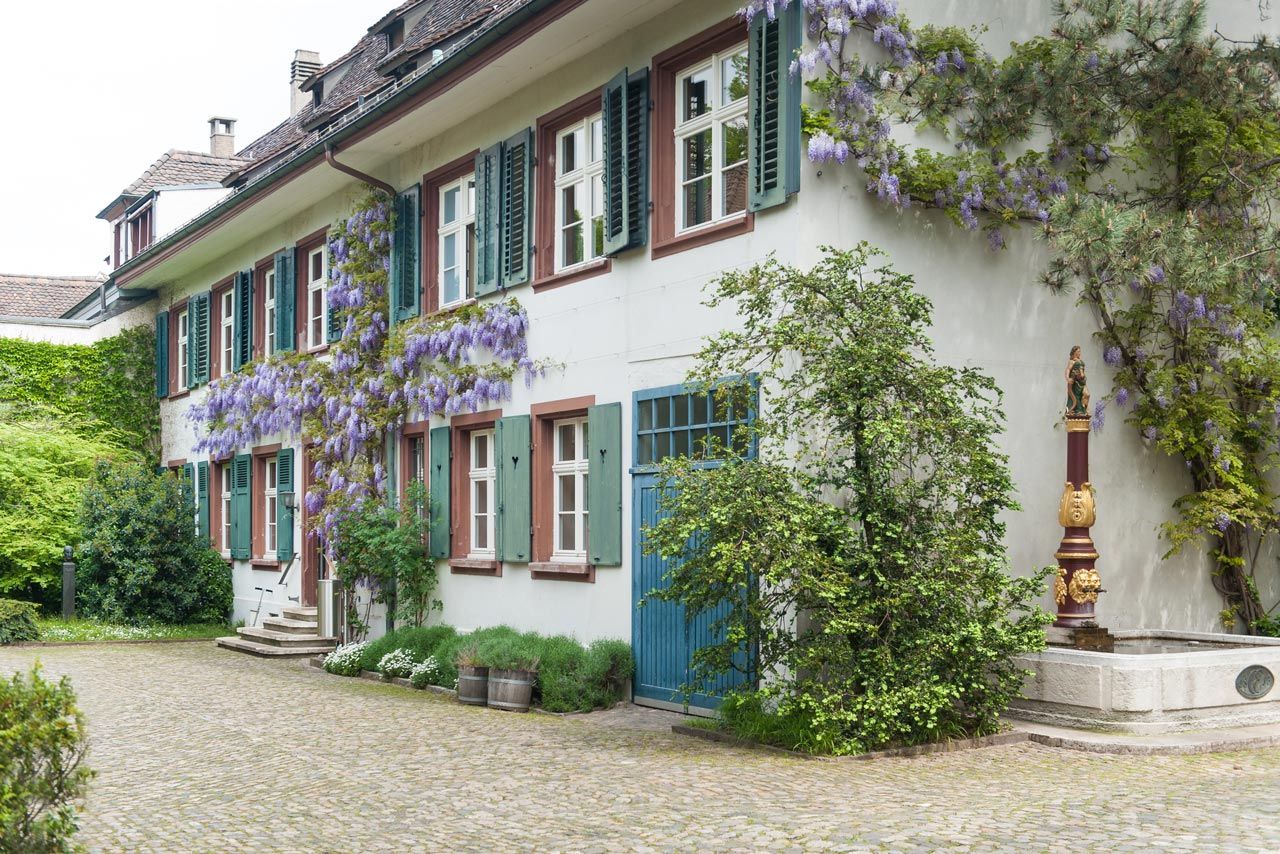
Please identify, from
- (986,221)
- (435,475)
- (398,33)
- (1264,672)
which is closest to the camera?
(1264,672)

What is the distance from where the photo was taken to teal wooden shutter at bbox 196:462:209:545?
77.2ft

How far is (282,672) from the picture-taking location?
53.1 feet

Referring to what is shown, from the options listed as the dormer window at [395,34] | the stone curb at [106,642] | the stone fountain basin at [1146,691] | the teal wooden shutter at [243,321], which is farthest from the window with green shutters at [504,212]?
the stone curb at [106,642]

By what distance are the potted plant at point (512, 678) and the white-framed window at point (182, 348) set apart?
14080 millimetres

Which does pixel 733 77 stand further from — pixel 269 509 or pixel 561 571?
pixel 269 509

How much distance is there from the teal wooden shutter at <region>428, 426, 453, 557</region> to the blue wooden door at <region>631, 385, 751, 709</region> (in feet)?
12.3

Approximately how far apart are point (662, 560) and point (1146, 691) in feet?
12.4

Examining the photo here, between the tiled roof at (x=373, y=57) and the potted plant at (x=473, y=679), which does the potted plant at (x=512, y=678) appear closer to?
the potted plant at (x=473, y=679)

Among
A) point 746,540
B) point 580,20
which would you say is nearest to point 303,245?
point 580,20

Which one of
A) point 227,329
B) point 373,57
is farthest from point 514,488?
point 373,57

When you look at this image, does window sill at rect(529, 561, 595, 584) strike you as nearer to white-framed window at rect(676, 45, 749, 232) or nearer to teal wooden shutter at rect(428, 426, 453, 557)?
teal wooden shutter at rect(428, 426, 453, 557)

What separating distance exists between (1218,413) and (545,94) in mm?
6562

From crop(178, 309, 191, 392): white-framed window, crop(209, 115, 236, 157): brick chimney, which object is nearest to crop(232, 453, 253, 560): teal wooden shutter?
crop(178, 309, 191, 392): white-framed window

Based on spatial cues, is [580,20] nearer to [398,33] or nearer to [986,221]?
[986,221]
